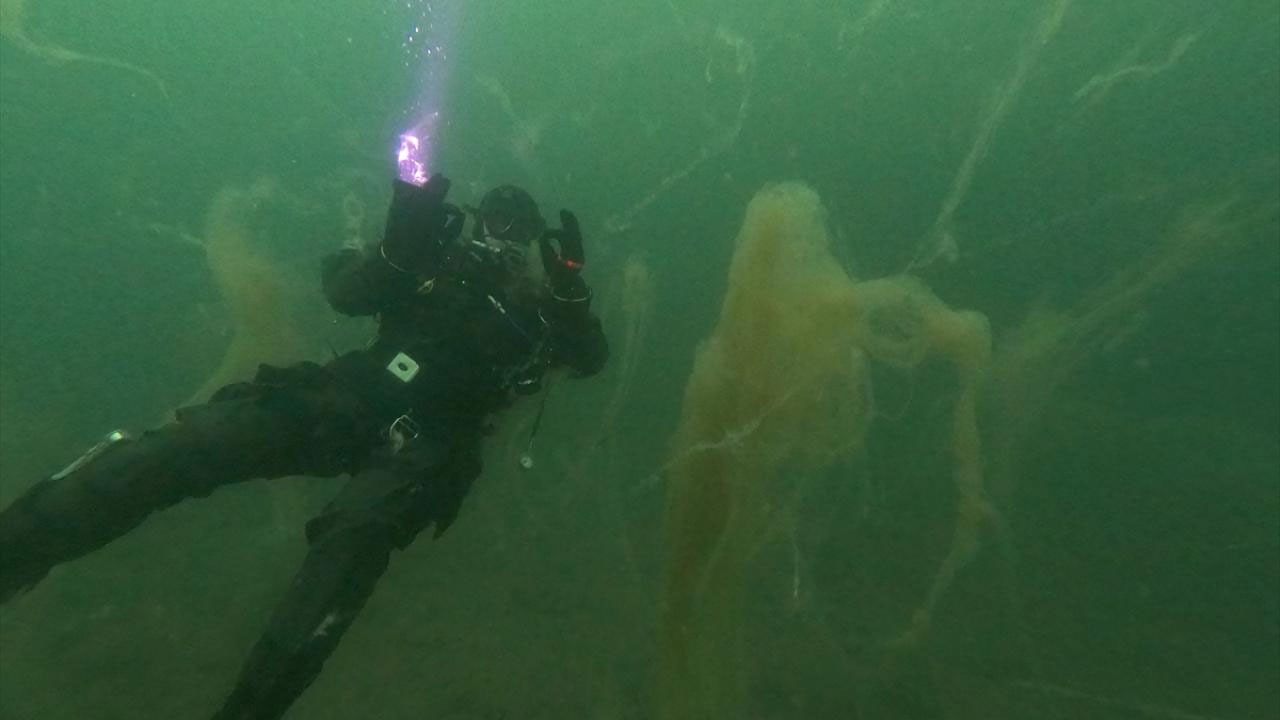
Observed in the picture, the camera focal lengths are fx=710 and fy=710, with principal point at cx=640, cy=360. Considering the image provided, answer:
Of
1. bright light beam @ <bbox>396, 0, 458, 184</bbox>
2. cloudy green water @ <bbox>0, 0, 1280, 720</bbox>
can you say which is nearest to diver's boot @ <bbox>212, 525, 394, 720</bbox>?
cloudy green water @ <bbox>0, 0, 1280, 720</bbox>

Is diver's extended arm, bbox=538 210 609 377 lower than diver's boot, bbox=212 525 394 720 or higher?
higher

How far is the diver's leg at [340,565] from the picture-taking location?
2787 millimetres

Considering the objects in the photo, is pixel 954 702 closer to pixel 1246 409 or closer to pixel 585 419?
pixel 1246 409

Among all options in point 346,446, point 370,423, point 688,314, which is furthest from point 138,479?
point 688,314

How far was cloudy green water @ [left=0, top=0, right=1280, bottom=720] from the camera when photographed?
4332mm

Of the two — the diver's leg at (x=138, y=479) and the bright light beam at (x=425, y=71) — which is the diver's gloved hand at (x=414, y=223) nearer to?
the diver's leg at (x=138, y=479)

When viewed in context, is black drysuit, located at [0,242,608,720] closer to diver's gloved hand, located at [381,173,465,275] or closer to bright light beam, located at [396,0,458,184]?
diver's gloved hand, located at [381,173,465,275]

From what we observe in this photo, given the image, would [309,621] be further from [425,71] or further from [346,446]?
[425,71]

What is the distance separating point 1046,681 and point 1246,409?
81.8 inches

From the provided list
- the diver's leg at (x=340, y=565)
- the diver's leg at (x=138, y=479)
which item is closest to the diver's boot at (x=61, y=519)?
the diver's leg at (x=138, y=479)

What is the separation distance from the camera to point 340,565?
3.01 m

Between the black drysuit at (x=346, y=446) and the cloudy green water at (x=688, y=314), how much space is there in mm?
1171

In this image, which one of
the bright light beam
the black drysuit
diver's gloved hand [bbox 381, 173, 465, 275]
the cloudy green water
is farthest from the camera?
the bright light beam

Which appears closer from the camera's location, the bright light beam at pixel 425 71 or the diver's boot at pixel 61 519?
the diver's boot at pixel 61 519
